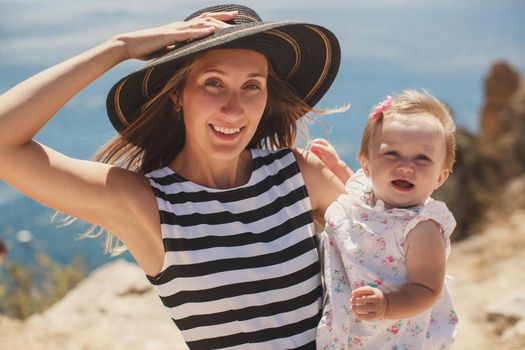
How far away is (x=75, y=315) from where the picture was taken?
14.6 ft

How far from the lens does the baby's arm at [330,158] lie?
264 centimetres

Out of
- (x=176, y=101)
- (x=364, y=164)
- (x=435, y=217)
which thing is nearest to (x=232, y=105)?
(x=176, y=101)

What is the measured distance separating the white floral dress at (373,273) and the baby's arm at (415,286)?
38mm

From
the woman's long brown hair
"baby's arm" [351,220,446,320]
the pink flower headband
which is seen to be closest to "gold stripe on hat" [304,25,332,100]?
the woman's long brown hair

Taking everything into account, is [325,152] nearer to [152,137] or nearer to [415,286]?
[152,137]

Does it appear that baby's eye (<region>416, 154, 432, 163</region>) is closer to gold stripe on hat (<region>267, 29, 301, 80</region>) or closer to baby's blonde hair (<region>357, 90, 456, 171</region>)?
baby's blonde hair (<region>357, 90, 456, 171</region>)

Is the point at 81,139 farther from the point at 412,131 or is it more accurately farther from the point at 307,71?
the point at 412,131

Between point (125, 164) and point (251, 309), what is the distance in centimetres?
67

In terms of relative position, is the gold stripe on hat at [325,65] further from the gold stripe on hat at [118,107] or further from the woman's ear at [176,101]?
the gold stripe on hat at [118,107]

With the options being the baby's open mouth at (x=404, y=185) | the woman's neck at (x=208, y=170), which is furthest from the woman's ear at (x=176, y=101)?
the baby's open mouth at (x=404, y=185)

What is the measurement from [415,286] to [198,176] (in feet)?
2.66

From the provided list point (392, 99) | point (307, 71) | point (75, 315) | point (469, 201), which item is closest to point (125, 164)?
point (307, 71)

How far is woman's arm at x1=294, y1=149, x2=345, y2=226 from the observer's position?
2.50 m

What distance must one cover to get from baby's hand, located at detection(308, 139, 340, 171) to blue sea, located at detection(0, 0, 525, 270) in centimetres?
7
